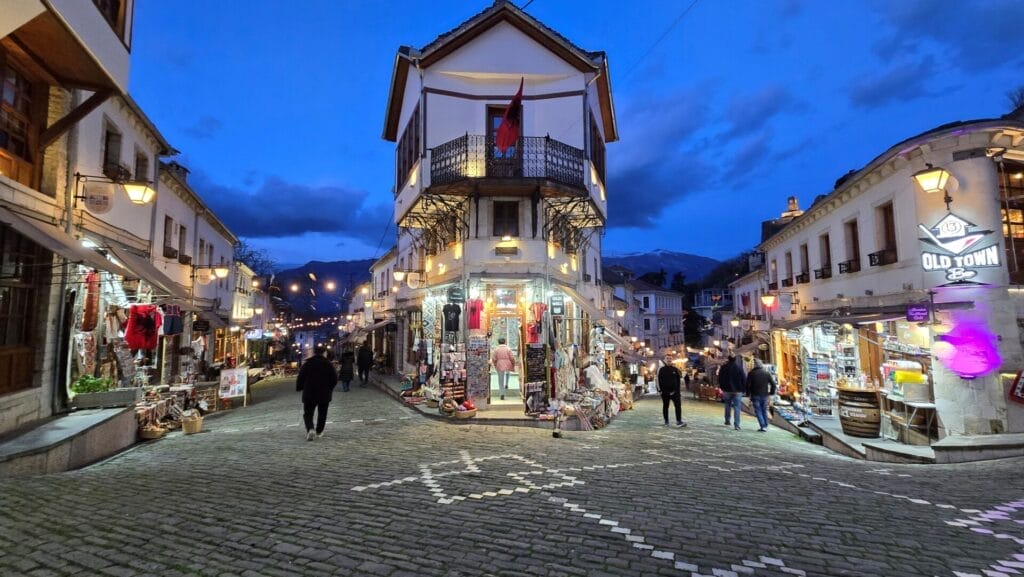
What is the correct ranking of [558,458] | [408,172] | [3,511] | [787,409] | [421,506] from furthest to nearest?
1. [408,172]
2. [787,409]
3. [558,458]
4. [421,506]
5. [3,511]

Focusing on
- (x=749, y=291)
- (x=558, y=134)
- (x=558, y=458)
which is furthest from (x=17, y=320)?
(x=749, y=291)

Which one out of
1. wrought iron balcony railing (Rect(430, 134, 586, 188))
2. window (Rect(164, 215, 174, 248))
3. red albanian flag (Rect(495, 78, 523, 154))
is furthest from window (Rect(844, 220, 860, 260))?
window (Rect(164, 215, 174, 248))

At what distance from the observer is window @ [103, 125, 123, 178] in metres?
11.6

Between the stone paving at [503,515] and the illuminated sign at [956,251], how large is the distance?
4782mm

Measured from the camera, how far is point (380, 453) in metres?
8.28

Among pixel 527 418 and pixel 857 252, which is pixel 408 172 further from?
pixel 857 252

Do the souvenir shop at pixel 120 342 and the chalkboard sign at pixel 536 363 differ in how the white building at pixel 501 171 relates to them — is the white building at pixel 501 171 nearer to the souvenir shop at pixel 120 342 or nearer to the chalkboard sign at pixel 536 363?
the chalkboard sign at pixel 536 363

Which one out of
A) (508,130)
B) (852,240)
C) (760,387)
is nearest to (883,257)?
(852,240)

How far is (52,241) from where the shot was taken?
7.46 metres

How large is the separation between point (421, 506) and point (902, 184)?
1442 cm

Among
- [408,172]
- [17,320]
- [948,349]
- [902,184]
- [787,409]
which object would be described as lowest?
[787,409]

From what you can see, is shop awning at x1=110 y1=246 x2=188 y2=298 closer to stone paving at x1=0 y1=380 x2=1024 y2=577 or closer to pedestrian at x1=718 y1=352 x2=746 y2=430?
stone paving at x1=0 y1=380 x2=1024 y2=577

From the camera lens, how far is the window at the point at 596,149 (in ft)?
56.7

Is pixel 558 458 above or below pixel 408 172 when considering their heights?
below
